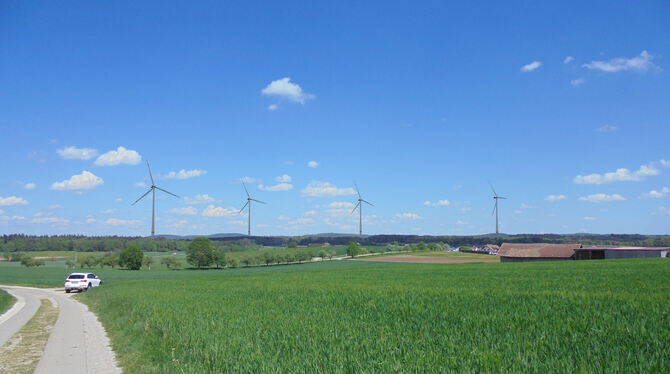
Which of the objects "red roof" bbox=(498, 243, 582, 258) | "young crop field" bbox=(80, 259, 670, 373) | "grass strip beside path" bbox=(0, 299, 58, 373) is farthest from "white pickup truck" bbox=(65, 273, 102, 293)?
"red roof" bbox=(498, 243, 582, 258)

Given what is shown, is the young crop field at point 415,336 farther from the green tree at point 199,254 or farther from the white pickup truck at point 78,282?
the green tree at point 199,254

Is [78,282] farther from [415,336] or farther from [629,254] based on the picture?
[629,254]

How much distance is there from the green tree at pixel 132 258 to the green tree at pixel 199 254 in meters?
11.9

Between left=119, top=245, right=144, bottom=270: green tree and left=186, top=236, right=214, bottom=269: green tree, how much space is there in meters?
11.9

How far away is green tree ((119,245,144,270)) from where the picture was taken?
106 m

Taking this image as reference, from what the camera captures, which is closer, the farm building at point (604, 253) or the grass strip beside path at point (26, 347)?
the grass strip beside path at point (26, 347)

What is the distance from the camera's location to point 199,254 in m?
112

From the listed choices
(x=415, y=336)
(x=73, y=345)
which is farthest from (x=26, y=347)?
(x=415, y=336)

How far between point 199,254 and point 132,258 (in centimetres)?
1591

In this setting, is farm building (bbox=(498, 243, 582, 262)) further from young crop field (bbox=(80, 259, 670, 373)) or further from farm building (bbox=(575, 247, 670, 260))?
young crop field (bbox=(80, 259, 670, 373))

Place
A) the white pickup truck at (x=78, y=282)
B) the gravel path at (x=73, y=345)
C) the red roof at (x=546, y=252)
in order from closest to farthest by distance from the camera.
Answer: the gravel path at (x=73, y=345)
the white pickup truck at (x=78, y=282)
the red roof at (x=546, y=252)

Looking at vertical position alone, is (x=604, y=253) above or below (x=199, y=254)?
above

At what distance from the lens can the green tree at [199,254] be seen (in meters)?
112

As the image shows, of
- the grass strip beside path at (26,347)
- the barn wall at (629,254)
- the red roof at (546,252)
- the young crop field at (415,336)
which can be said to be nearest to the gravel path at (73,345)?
the grass strip beside path at (26,347)
